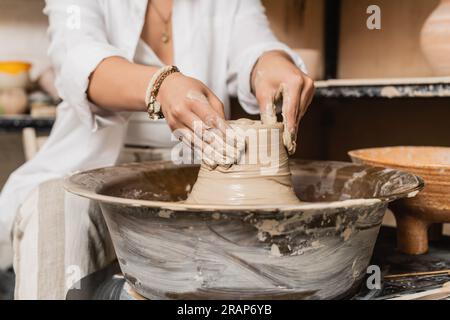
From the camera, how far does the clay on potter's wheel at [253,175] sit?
0.82 metres

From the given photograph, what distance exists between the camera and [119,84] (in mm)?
948

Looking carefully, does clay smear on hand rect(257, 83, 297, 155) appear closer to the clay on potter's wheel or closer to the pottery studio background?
the clay on potter's wheel

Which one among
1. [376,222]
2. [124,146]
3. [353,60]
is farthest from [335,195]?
[353,60]

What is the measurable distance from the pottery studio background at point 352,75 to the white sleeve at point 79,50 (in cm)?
72

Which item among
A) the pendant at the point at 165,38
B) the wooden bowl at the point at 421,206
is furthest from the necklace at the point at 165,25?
the wooden bowl at the point at 421,206

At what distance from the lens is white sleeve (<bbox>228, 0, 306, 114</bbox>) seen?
1238 millimetres

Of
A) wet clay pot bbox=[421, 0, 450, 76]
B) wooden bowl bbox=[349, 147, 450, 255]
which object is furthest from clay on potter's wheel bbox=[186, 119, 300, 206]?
wet clay pot bbox=[421, 0, 450, 76]

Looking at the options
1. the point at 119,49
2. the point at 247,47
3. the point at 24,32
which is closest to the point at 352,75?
the point at 247,47

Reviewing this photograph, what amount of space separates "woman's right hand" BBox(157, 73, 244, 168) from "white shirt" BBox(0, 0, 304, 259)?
33 centimetres

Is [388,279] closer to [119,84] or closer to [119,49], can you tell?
[119,84]

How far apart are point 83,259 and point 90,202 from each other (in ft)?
0.38

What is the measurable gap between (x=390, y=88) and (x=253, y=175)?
27.1 inches

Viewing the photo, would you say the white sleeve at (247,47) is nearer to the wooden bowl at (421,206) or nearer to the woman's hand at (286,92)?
the woman's hand at (286,92)

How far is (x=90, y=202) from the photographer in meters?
1.04
